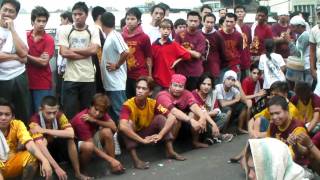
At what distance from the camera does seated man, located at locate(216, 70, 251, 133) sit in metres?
7.91

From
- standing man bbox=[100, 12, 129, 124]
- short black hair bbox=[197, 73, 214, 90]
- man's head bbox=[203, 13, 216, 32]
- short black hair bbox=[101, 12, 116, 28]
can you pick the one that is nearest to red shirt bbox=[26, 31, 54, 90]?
standing man bbox=[100, 12, 129, 124]

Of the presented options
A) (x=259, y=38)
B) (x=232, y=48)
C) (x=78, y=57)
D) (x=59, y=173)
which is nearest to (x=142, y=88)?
(x=78, y=57)

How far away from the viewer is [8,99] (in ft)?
19.0

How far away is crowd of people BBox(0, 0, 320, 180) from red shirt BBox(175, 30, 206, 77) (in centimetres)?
2

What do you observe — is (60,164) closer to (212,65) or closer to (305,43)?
(212,65)

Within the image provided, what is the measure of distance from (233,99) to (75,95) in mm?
2679

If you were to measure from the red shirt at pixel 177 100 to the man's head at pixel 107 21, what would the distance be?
3.54ft

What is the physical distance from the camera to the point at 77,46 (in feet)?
20.6

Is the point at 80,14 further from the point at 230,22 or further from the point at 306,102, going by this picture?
the point at 306,102

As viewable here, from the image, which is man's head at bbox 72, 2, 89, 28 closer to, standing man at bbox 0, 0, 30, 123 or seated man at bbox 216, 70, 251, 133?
standing man at bbox 0, 0, 30, 123

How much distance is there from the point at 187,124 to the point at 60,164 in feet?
6.28

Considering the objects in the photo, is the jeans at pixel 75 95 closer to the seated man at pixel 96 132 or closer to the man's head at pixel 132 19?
the seated man at pixel 96 132

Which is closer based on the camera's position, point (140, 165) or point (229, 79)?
point (140, 165)

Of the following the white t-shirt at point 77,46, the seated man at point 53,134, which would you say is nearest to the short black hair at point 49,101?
the seated man at point 53,134
